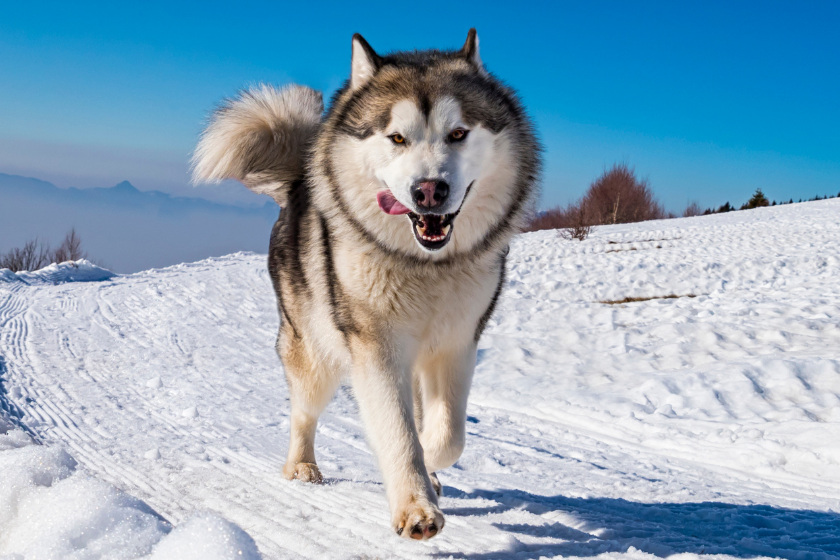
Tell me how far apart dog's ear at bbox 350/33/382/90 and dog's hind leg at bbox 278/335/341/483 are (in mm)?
1431

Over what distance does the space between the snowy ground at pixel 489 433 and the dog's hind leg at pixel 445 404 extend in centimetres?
37

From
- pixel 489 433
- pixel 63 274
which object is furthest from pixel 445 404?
pixel 63 274

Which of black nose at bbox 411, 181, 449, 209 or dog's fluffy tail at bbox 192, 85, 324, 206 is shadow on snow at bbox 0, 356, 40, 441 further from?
black nose at bbox 411, 181, 449, 209

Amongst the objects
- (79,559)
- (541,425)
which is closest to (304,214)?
(79,559)

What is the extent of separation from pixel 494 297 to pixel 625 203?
3946 centimetres

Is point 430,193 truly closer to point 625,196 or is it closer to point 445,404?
point 445,404

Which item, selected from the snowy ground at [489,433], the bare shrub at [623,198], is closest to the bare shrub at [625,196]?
the bare shrub at [623,198]

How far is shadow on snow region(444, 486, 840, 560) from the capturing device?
101 inches

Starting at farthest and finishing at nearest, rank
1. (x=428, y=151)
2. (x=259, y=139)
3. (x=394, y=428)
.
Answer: (x=259, y=139) < (x=394, y=428) < (x=428, y=151)

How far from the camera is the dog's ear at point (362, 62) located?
2699 mm

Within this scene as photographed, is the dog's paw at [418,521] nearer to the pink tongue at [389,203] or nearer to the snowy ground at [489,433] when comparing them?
the snowy ground at [489,433]

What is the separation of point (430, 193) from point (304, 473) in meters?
Result: 1.94

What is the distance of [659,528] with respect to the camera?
112 inches

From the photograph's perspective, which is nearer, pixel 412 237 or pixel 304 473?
pixel 412 237
